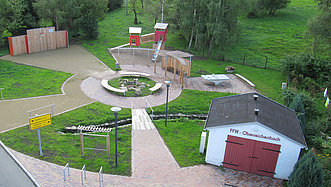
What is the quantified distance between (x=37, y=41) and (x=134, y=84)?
13.4 m

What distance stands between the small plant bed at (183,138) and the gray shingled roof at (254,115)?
1.82 m

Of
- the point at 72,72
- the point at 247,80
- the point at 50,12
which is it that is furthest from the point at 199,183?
the point at 50,12

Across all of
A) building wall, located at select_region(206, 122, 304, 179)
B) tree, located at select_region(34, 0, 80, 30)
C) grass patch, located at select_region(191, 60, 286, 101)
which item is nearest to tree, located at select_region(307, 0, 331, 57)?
grass patch, located at select_region(191, 60, 286, 101)

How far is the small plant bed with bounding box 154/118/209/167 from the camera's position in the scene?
1330 cm

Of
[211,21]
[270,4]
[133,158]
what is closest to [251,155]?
[133,158]

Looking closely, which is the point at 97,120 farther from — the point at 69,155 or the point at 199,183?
the point at 199,183

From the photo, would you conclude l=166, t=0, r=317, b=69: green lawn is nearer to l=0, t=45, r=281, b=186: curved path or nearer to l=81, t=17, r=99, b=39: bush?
l=81, t=17, r=99, b=39: bush

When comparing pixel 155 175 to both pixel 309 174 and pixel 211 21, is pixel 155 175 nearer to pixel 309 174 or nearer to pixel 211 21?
pixel 309 174

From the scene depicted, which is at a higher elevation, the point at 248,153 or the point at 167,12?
the point at 167,12

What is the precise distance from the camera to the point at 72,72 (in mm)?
23953

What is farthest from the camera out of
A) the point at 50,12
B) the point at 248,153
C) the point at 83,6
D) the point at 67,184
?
the point at 83,6

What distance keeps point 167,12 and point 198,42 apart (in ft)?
22.9

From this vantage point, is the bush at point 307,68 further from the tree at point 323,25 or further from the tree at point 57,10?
the tree at point 57,10

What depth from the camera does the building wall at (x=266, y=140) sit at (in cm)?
1195
